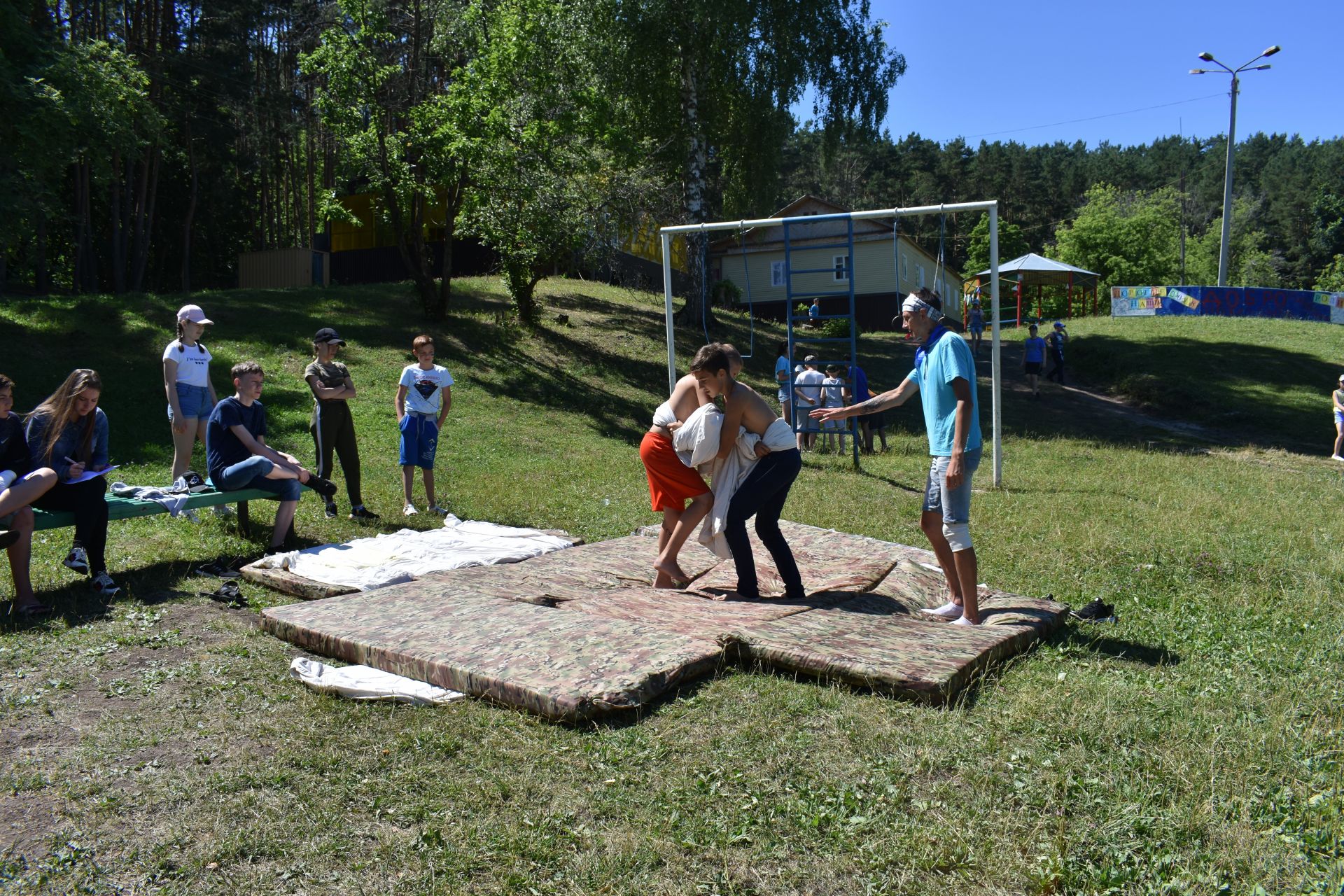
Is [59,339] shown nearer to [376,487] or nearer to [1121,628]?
[376,487]

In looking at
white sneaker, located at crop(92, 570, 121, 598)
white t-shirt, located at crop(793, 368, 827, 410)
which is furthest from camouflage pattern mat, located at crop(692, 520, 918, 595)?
white t-shirt, located at crop(793, 368, 827, 410)

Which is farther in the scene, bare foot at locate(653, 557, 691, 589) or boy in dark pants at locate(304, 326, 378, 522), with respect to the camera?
boy in dark pants at locate(304, 326, 378, 522)

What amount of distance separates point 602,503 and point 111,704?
5.83 metres

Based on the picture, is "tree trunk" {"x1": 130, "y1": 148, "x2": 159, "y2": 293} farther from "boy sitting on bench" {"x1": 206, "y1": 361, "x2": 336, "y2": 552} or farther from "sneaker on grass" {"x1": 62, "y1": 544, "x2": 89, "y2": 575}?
"sneaker on grass" {"x1": 62, "y1": 544, "x2": 89, "y2": 575}

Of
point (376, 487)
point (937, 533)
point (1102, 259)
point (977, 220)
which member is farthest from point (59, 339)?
point (977, 220)

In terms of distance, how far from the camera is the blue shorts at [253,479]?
741 centimetres

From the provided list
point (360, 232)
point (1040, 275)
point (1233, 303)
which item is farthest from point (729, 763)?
point (1233, 303)

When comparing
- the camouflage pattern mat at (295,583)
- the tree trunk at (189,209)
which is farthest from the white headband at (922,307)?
the tree trunk at (189,209)

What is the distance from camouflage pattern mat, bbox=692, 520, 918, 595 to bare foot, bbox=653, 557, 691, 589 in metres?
0.10

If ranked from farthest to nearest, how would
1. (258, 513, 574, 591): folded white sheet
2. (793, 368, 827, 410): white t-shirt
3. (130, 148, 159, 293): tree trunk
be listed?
1. (130, 148, 159, 293): tree trunk
2. (793, 368, 827, 410): white t-shirt
3. (258, 513, 574, 591): folded white sheet

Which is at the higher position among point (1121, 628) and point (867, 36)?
point (867, 36)

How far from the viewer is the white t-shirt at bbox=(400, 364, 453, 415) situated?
29.7 ft

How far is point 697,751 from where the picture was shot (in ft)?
12.9

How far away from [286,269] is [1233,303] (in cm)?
3433
